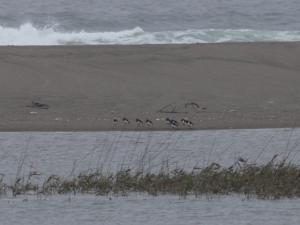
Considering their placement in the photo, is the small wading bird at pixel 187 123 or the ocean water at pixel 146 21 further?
the ocean water at pixel 146 21

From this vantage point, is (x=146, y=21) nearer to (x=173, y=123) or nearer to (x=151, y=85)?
(x=151, y=85)

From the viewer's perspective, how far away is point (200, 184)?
1591cm

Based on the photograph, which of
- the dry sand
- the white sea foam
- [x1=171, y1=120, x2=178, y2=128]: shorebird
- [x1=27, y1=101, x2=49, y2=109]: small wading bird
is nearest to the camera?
[x1=171, y1=120, x2=178, y2=128]: shorebird

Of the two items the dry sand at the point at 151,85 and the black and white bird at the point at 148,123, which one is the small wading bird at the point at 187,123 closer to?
the dry sand at the point at 151,85

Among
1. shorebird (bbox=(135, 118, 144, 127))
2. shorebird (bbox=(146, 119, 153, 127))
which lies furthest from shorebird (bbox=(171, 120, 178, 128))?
shorebird (bbox=(135, 118, 144, 127))

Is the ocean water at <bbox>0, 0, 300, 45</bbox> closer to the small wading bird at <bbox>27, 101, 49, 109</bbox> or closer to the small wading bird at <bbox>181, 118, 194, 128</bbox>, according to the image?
the small wading bird at <bbox>27, 101, 49, 109</bbox>

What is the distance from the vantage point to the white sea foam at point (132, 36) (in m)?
31.2

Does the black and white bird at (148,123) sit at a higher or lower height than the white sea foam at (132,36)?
lower

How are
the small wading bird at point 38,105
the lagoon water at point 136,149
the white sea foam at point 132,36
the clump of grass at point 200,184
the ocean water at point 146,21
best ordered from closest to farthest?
1. the clump of grass at point 200,184
2. the lagoon water at point 136,149
3. the small wading bird at point 38,105
4. the white sea foam at point 132,36
5. the ocean water at point 146,21

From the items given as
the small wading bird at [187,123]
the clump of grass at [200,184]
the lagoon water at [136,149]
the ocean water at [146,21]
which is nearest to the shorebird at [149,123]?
the lagoon water at [136,149]

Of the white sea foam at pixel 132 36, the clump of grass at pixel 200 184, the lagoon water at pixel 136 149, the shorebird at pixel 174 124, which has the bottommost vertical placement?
the clump of grass at pixel 200 184

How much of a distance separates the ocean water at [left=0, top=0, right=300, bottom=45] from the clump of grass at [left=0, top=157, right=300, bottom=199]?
15031 mm

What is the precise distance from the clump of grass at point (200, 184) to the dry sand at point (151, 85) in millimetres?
5342

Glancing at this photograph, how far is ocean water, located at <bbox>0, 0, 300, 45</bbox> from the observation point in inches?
1255
